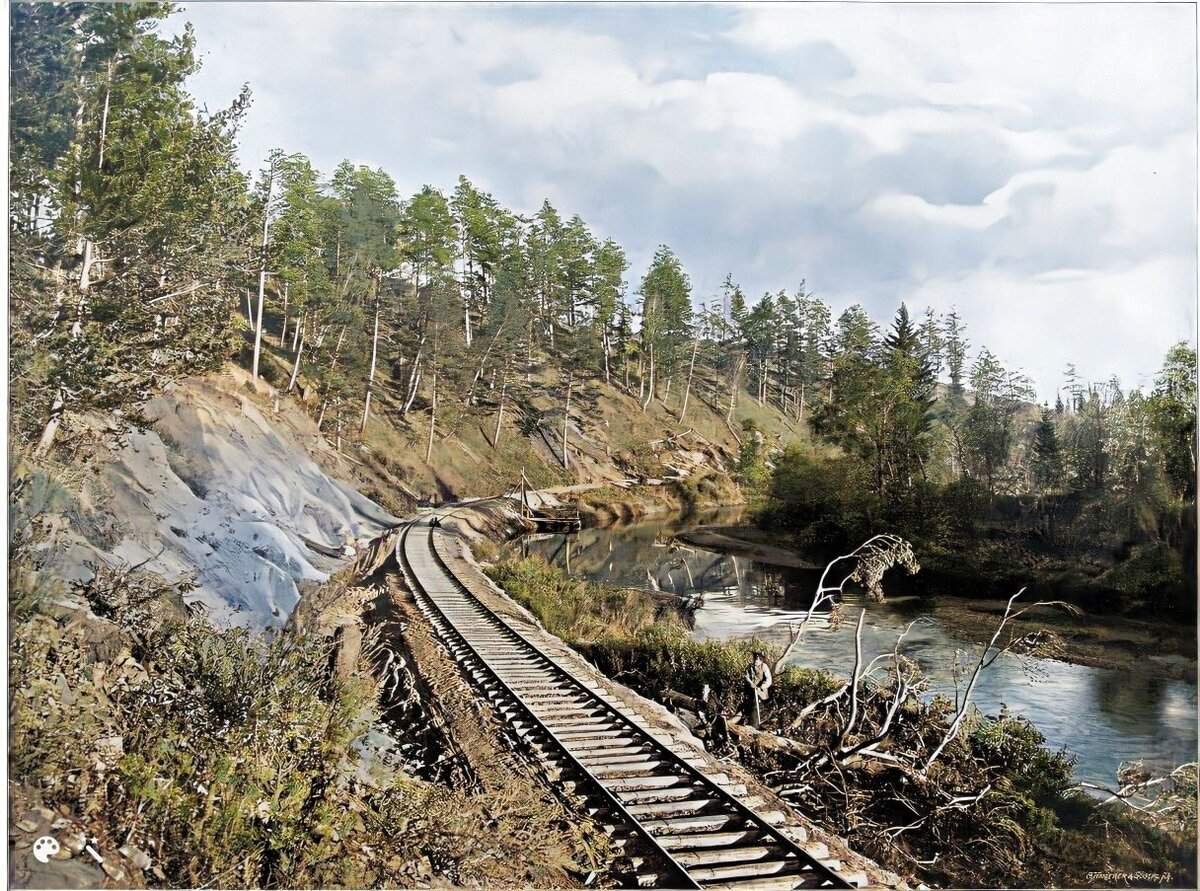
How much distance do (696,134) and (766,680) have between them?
4.19 m

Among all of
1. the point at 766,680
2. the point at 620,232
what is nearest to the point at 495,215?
the point at 620,232

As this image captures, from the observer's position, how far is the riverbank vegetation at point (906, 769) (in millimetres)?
5465

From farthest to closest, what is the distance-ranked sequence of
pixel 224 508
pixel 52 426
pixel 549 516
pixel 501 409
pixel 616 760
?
pixel 549 516 < pixel 501 409 < pixel 224 508 < pixel 52 426 < pixel 616 760

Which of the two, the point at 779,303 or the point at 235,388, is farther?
the point at 779,303

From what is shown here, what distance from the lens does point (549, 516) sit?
662 centimetres

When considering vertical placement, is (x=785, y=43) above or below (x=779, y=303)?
above

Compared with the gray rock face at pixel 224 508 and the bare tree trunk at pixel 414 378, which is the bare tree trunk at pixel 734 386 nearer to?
the bare tree trunk at pixel 414 378

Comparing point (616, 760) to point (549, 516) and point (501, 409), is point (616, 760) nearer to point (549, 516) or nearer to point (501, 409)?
point (549, 516)

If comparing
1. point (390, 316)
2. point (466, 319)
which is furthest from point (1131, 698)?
point (390, 316)

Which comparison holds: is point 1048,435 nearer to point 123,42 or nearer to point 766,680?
point 766,680

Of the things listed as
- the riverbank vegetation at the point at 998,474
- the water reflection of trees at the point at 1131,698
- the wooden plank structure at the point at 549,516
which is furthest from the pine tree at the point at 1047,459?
the wooden plank structure at the point at 549,516

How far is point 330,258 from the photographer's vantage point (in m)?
6.31

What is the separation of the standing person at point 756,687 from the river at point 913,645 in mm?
212

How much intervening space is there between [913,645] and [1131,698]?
1.50 metres
